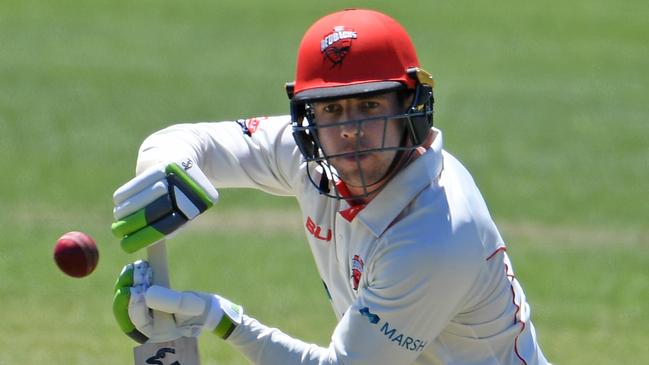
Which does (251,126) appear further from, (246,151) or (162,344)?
(162,344)

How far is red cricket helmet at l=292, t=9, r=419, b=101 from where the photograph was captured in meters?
4.23

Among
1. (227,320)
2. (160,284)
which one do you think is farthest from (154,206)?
(227,320)

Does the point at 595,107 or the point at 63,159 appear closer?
the point at 63,159

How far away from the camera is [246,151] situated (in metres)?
5.00

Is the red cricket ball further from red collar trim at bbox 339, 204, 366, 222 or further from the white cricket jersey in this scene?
red collar trim at bbox 339, 204, 366, 222

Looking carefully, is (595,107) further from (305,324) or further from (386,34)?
(386,34)

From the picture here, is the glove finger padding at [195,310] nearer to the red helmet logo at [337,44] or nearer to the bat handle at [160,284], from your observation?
the bat handle at [160,284]

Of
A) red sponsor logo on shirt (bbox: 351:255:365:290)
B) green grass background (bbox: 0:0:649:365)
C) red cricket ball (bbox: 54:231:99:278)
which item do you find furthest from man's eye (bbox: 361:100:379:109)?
green grass background (bbox: 0:0:649:365)

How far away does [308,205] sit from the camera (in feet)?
15.8

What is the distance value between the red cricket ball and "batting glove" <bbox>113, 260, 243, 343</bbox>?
0.48 ft

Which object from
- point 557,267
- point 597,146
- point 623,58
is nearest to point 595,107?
point 597,146

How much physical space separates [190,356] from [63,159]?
913cm

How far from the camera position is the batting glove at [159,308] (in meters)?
4.16

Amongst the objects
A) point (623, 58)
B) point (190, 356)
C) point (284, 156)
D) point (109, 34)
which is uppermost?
point (284, 156)
